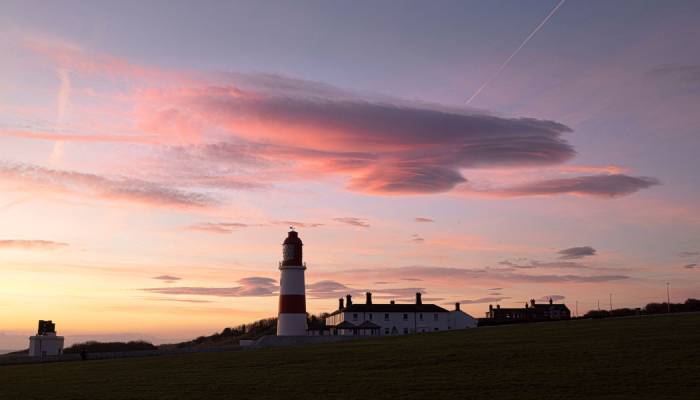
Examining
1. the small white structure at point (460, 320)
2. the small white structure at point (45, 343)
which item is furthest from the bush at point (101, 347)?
the small white structure at point (460, 320)

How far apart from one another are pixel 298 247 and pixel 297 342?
1138 cm

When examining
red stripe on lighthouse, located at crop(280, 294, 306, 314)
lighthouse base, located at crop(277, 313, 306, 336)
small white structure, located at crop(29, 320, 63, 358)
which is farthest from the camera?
red stripe on lighthouse, located at crop(280, 294, 306, 314)

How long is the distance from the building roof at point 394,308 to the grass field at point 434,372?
212ft

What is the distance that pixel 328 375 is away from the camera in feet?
117

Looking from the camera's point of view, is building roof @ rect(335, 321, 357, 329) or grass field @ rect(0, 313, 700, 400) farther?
building roof @ rect(335, 321, 357, 329)

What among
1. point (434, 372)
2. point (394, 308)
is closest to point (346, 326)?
point (394, 308)

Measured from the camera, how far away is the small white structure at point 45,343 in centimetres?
6888

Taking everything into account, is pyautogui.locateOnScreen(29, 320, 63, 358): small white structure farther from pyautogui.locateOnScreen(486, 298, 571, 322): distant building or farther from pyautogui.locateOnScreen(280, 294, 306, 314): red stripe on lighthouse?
pyautogui.locateOnScreen(486, 298, 571, 322): distant building

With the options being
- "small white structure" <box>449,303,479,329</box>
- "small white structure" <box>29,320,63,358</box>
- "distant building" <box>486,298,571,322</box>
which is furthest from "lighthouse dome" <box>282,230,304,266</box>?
"distant building" <box>486,298,571,322</box>

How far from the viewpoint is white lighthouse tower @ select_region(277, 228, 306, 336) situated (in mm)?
79688

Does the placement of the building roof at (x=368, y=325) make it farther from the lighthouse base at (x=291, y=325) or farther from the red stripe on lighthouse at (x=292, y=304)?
the red stripe on lighthouse at (x=292, y=304)

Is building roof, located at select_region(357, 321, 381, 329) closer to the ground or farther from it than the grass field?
farther from it

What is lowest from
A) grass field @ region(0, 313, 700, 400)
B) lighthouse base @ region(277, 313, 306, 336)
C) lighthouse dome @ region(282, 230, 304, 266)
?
grass field @ region(0, 313, 700, 400)

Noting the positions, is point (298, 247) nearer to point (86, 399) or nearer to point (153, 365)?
point (153, 365)
